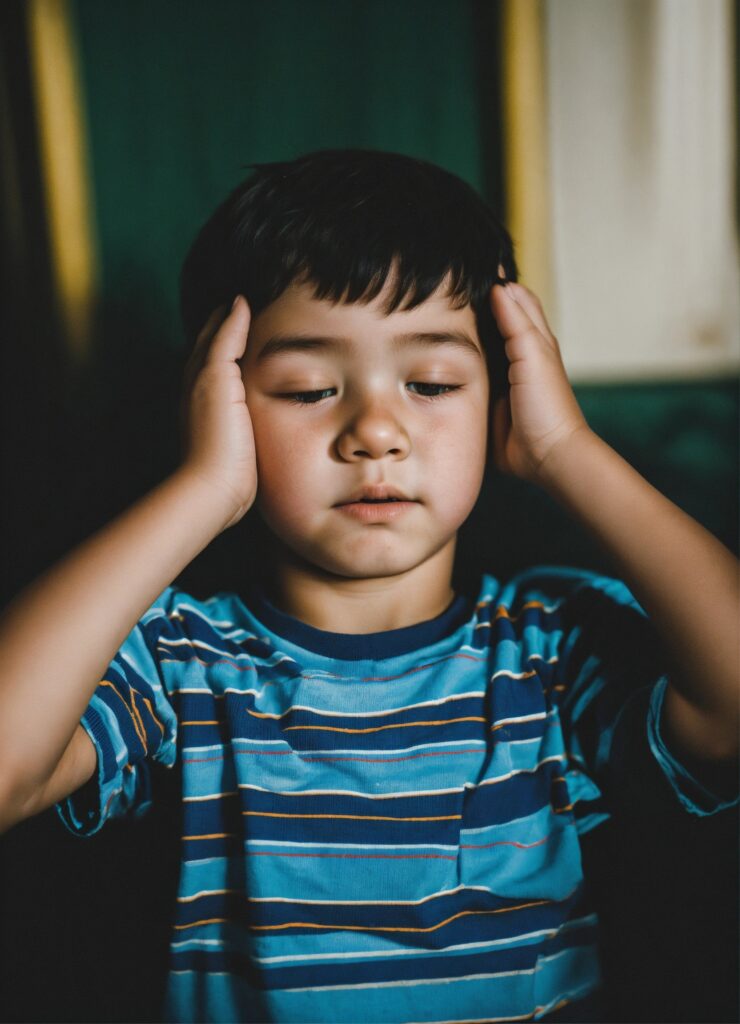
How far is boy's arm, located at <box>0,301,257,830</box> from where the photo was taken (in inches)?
24.8

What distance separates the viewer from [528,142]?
41.3 inches

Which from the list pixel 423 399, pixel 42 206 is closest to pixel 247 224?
pixel 423 399

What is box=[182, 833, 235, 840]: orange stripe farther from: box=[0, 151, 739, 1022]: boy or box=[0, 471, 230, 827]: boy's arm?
box=[0, 471, 230, 827]: boy's arm

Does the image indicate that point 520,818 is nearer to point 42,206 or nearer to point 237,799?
point 237,799

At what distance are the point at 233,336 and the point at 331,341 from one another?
111mm

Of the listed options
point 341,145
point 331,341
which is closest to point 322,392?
point 331,341

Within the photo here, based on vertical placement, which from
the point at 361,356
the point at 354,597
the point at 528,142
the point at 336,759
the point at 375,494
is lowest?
the point at 336,759

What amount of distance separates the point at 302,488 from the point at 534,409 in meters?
0.25

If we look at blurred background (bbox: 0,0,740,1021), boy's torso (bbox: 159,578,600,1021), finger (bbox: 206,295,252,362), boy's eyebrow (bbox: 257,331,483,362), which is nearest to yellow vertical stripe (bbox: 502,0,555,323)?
blurred background (bbox: 0,0,740,1021)

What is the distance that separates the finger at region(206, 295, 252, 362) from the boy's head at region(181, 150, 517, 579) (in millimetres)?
10

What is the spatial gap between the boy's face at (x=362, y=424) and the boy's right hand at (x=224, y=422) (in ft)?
0.05

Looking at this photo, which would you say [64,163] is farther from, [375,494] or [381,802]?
[381,802]

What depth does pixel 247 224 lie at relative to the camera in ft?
2.75

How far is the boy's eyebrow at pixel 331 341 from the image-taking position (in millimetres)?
766
